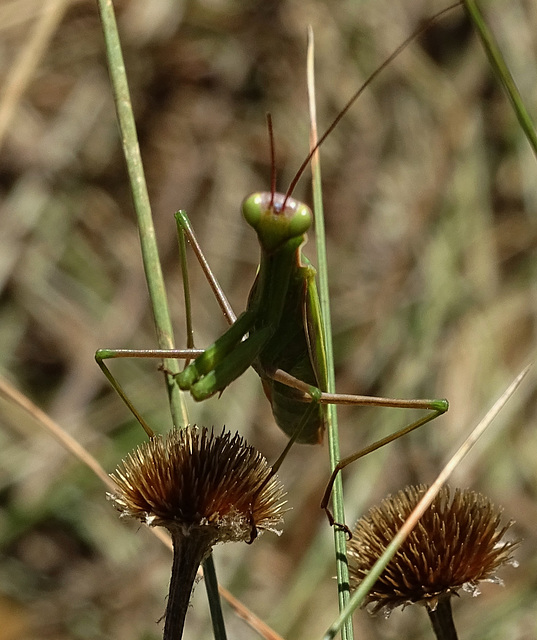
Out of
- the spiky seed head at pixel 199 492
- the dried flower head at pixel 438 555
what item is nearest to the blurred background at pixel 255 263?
the dried flower head at pixel 438 555

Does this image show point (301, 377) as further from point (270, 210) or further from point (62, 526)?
point (62, 526)

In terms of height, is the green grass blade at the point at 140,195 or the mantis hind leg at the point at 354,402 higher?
the green grass blade at the point at 140,195

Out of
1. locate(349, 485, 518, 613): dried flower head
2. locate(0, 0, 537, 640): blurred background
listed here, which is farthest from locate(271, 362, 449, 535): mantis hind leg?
locate(0, 0, 537, 640): blurred background

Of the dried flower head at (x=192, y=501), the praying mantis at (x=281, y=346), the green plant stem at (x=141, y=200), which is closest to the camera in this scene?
the dried flower head at (x=192, y=501)

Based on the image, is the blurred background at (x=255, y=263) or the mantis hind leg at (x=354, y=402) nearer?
the mantis hind leg at (x=354, y=402)

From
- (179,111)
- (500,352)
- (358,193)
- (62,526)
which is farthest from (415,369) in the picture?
(179,111)

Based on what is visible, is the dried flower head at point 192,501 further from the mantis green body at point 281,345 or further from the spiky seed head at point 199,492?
the mantis green body at point 281,345

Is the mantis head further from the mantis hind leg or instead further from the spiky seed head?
the spiky seed head
